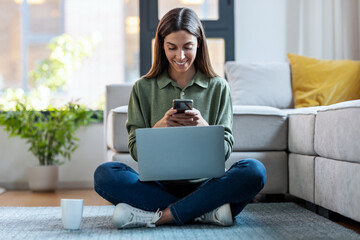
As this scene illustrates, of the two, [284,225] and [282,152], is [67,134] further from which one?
[284,225]

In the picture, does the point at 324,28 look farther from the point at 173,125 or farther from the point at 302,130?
the point at 173,125

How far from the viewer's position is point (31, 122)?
342 cm

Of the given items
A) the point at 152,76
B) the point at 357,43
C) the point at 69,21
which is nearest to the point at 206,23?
the point at 357,43

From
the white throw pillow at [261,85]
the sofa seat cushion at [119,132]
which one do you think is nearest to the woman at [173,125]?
the sofa seat cushion at [119,132]

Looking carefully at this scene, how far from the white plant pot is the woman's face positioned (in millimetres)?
1707

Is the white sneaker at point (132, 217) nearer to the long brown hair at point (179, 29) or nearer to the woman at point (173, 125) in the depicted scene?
the woman at point (173, 125)

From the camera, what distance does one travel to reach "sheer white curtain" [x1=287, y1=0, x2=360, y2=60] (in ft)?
12.1

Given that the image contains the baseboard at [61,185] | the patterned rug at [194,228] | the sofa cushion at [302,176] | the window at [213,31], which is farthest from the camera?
the window at [213,31]

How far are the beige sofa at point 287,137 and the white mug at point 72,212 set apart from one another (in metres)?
0.80

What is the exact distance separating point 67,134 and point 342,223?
2.04 metres

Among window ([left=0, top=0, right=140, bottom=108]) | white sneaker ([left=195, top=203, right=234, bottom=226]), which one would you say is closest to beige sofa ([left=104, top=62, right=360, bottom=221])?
white sneaker ([left=195, top=203, right=234, bottom=226])

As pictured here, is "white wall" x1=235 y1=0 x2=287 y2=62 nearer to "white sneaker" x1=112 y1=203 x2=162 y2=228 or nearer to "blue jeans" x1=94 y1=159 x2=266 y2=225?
"blue jeans" x1=94 y1=159 x2=266 y2=225

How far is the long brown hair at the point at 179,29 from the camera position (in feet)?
6.19

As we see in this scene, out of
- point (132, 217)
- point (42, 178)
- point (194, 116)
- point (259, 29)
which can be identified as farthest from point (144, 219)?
point (259, 29)
